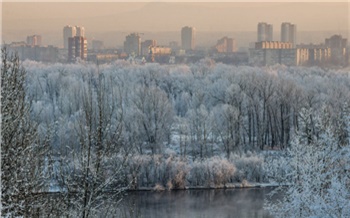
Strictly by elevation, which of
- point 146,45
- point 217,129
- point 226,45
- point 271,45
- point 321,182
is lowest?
point 217,129

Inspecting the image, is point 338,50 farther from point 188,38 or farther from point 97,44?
point 97,44

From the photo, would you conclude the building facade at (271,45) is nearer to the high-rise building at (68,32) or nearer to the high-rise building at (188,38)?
the high-rise building at (188,38)

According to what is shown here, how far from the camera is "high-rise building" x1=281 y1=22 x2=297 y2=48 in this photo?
60.8m

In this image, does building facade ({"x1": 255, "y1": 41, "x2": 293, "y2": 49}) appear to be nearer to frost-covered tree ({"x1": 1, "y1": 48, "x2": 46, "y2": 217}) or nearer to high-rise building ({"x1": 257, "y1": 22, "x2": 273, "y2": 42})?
high-rise building ({"x1": 257, "y1": 22, "x2": 273, "y2": 42})

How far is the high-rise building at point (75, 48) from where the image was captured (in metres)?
49.5

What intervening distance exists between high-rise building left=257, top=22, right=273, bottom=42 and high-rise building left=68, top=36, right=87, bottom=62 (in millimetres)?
19054

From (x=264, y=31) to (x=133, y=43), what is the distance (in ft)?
42.8

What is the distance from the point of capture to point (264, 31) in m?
62.1

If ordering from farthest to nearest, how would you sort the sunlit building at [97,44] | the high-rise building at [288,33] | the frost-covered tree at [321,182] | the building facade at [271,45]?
the sunlit building at [97,44]
the high-rise building at [288,33]
the building facade at [271,45]
the frost-covered tree at [321,182]

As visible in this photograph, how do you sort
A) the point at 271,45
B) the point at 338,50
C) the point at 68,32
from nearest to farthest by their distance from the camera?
the point at 338,50 → the point at 271,45 → the point at 68,32

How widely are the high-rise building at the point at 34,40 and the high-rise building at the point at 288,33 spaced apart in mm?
22609

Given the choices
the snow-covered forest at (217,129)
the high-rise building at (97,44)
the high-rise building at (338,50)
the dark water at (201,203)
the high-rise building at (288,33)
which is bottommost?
the dark water at (201,203)

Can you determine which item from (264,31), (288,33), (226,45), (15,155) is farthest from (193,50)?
(15,155)

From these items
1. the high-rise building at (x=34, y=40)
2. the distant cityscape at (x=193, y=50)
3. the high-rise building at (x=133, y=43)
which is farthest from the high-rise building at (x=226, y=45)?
the high-rise building at (x=34, y=40)
